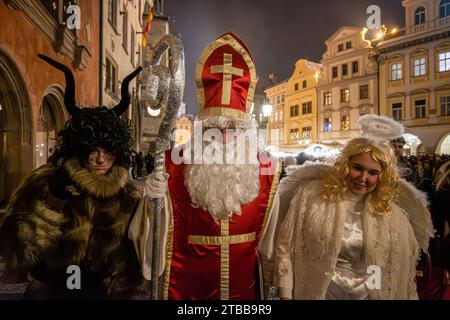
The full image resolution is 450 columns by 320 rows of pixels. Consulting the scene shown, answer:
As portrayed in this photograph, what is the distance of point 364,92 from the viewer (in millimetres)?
27703

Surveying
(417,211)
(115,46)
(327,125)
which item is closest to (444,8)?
(327,125)

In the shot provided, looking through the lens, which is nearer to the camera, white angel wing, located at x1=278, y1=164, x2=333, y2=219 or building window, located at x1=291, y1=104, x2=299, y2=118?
white angel wing, located at x1=278, y1=164, x2=333, y2=219

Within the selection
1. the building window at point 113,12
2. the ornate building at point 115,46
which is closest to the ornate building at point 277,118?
the ornate building at point 115,46

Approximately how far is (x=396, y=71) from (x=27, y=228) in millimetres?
28870

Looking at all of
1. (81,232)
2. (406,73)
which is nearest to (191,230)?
(81,232)

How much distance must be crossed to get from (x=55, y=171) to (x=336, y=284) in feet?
7.23

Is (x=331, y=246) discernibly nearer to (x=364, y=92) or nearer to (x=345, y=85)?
(x=364, y=92)

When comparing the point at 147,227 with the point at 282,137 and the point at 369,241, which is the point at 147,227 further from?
the point at 282,137

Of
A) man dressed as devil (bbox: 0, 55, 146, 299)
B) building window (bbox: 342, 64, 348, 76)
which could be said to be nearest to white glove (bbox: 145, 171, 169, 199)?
man dressed as devil (bbox: 0, 55, 146, 299)

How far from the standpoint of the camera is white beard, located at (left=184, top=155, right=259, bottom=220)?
2.28m

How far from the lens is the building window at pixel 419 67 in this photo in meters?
23.2

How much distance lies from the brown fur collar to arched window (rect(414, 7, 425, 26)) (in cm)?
2827

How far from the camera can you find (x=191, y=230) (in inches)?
91.4

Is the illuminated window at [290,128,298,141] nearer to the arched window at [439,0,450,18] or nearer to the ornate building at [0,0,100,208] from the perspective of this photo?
the arched window at [439,0,450,18]
